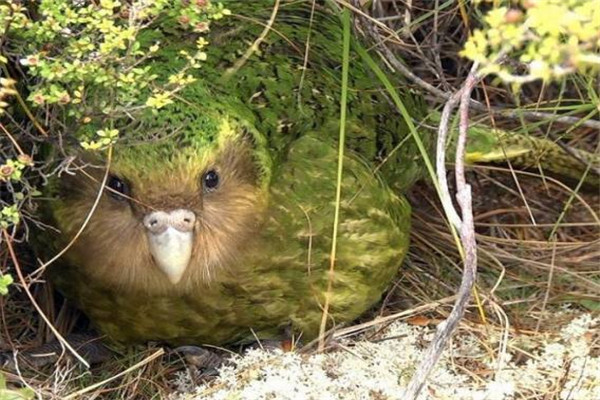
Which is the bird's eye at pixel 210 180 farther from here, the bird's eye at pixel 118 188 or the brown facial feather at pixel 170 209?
the bird's eye at pixel 118 188

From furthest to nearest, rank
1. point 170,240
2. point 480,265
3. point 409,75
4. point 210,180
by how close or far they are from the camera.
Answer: point 480,265, point 409,75, point 210,180, point 170,240

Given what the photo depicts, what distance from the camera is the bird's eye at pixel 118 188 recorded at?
2.67 metres

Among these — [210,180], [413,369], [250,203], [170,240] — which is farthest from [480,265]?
[170,240]

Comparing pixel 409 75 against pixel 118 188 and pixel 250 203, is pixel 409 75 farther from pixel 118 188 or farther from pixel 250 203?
pixel 118 188

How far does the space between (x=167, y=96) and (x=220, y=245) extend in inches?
18.2

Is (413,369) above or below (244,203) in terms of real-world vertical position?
below

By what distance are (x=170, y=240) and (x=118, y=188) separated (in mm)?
180

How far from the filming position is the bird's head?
2621 millimetres

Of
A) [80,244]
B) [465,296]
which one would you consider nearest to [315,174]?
A: [80,244]

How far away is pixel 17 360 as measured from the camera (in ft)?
9.80

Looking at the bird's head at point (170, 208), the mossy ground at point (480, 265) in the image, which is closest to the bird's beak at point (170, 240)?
the bird's head at point (170, 208)

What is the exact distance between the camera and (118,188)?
8.84ft

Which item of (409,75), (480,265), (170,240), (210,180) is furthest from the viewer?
(480,265)

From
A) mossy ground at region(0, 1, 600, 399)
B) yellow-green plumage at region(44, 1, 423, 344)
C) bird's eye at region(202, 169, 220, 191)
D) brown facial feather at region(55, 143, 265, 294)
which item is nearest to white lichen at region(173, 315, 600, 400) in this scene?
mossy ground at region(0, 1, 600, 399)
